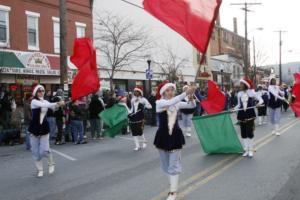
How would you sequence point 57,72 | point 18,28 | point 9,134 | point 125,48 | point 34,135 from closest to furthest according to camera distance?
point 34,135 → point 9,134 → point 18,28 → point 57,72 → point 125,48

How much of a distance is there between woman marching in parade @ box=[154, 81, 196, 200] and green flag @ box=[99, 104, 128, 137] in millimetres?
7640

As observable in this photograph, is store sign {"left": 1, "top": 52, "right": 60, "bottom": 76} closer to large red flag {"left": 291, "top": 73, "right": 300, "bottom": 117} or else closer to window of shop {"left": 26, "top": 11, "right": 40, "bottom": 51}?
window of shop {"left": 26, "top": 11, "right": 40, "bottom": 51}

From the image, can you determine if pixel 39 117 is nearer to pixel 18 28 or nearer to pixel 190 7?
pixel 190 7

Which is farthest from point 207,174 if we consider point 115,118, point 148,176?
point 115,118

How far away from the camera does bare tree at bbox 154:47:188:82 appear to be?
39650 millimetres

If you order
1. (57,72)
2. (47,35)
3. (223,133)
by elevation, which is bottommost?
(223,133)

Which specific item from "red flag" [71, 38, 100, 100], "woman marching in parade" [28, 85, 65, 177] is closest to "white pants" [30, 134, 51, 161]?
"woman marching in parade" [28, 85, 65, 177]

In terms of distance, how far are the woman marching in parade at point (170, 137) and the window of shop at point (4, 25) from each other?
1769 centimetres

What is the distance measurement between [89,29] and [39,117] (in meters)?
21.2

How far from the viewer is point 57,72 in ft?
85.6

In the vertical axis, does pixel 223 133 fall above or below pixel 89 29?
below

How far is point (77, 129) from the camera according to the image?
15820 mm

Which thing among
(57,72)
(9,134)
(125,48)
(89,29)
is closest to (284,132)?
(9,134)

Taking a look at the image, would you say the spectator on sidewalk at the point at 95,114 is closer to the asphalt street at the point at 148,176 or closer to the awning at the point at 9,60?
the asphalt street at the point at 148,176
